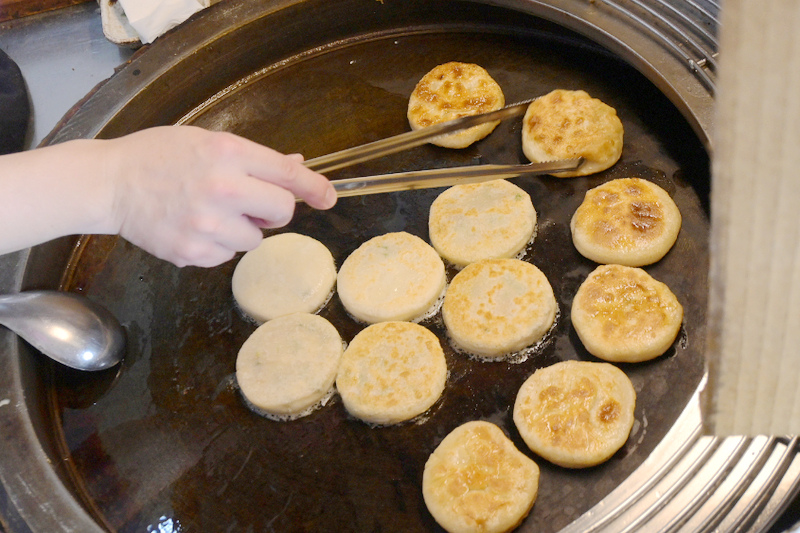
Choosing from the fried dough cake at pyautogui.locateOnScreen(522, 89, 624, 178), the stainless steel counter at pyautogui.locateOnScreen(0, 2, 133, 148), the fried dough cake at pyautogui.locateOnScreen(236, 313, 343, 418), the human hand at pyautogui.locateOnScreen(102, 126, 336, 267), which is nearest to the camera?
the human hand at pyautogui.locateOnScreen(102, 126, 336, 267)

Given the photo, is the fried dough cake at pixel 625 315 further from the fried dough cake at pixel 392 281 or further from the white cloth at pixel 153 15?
the white cloth at pixel 153 15

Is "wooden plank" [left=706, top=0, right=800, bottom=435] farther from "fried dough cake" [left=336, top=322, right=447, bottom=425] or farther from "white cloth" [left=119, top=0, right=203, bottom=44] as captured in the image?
"white cloth" [left=119, top=0, right=203, bottom=44]

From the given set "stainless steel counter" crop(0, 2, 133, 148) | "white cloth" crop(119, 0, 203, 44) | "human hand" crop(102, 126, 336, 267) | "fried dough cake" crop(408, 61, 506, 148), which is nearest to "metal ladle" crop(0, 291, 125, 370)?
"human hand" crop(102, 126, 336, 267)

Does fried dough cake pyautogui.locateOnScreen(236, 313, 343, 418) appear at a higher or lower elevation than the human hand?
lower

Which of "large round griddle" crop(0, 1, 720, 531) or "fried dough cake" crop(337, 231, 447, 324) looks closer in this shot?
"large round griddle" crop(0, 1, 720, 531)

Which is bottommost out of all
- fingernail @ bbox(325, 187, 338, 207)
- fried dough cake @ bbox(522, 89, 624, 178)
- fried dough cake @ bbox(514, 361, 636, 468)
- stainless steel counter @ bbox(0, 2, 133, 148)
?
stainless steel counter @ bbox(0, 2, 133, 148)

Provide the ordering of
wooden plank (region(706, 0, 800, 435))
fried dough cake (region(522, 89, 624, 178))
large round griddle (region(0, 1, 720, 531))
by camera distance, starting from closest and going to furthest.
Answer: wooden plank (region(706, 0, 800, 435))
large round griddle (region(0, 1, 720, 531))
fried dough cake (region(522, 89, 624, 178))

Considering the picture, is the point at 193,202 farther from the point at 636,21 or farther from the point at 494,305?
the point at 636,21
